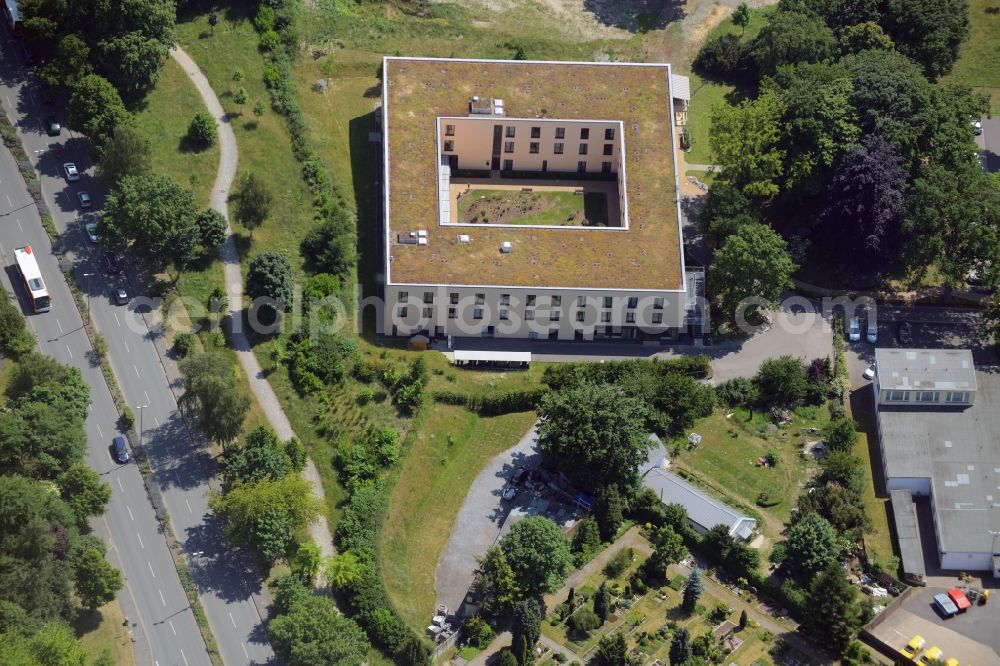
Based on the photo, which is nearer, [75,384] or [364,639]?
[364,639]

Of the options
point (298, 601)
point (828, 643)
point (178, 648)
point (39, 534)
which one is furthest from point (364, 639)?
point (828, 643)

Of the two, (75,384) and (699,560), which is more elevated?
(75,384)

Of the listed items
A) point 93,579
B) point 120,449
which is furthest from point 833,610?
point 120,449

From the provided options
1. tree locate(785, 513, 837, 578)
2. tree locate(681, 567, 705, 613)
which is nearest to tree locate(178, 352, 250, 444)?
tree locate(681, 567, 705, 613)

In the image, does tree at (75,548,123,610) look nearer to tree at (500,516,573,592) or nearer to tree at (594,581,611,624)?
tree at (500,516,573,592)

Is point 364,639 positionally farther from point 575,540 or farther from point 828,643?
point 828,643
